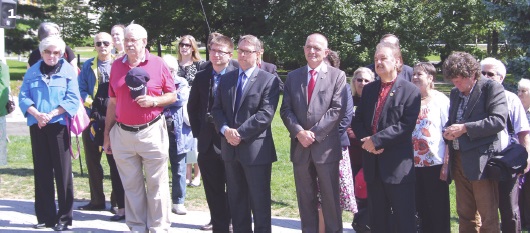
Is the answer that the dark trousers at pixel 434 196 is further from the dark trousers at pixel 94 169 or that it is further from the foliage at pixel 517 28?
the foliage at pixel 517 28

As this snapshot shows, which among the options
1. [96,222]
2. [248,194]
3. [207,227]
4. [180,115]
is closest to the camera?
[248,194]

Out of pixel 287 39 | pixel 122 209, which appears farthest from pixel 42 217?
pixel 287 39

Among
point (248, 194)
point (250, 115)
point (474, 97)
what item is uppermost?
point (474, 97)

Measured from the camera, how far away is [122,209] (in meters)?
7.27

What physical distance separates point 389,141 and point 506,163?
1.03 m

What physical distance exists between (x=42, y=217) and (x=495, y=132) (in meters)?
4.56

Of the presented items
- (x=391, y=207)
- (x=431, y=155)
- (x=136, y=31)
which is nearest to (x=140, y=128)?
(x=136, y=31)

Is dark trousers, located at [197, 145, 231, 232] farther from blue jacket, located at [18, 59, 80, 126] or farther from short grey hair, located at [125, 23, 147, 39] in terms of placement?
blue jacket, located at [18, 59, 80, 126]

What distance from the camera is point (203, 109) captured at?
21.5 ft

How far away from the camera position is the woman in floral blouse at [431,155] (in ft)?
19.8

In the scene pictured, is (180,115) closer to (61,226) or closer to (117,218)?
(117,218)

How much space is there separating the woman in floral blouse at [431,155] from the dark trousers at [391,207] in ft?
1.43

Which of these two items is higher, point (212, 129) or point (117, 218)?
point (212, 129)

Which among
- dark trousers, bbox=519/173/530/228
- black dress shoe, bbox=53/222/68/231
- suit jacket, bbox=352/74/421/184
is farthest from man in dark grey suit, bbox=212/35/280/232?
dark trousers, bbox=519/173/530/228
